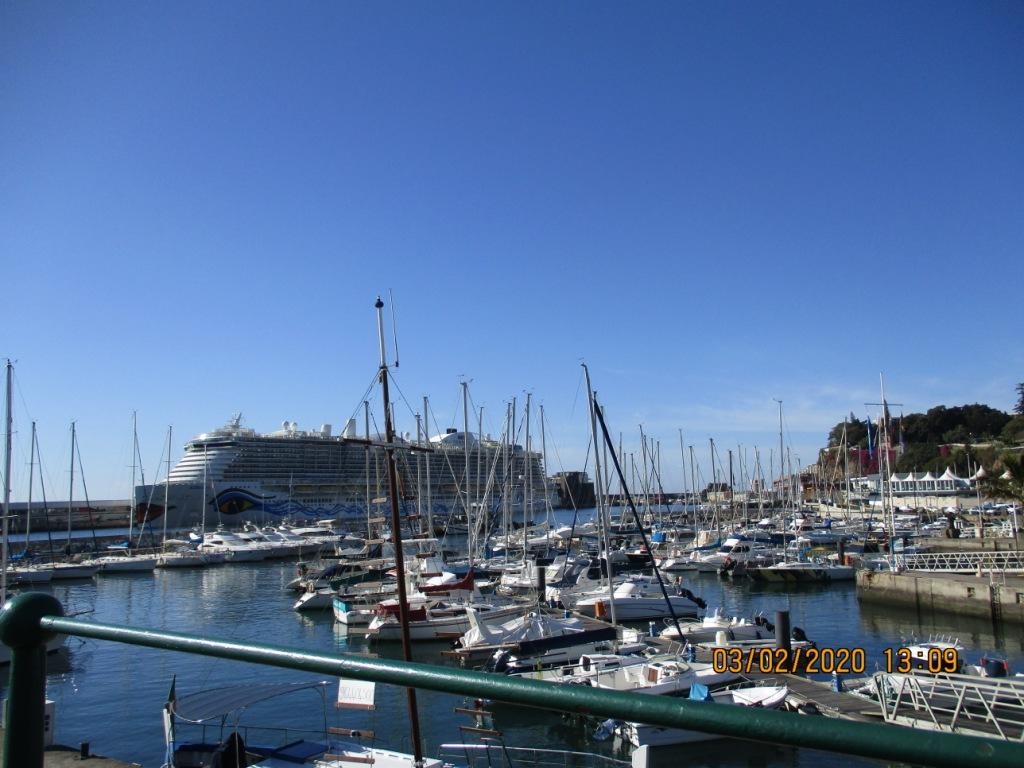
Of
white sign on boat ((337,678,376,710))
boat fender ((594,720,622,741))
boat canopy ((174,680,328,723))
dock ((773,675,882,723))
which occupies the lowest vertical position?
boat fender ((594,720,622,741))

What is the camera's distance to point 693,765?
15.1 metres

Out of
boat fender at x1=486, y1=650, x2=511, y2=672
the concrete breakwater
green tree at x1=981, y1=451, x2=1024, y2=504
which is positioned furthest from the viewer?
green tree at x1=981, y1=451, x2=1024, y2=504

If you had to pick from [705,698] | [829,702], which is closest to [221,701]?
[705,698]

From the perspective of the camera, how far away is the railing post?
186 centimetres

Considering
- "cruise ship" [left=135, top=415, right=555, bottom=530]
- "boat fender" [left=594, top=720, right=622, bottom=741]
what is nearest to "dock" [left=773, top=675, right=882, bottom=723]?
"boat fender" [left=594, top=720, right=622, bottom=741]

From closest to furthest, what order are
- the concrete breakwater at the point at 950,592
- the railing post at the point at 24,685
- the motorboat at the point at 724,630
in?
the railing post at the point at 24,685
the motorboat at the point at 724,630
the concrete breakwater at the point at 950,592

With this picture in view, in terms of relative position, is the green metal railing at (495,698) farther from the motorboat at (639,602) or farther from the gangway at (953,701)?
the motorboat at (639,602)

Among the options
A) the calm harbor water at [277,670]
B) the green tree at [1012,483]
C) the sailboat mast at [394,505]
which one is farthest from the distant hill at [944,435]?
the sailboat mast at [394,505]

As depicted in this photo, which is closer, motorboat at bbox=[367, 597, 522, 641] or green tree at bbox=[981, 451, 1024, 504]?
motorboat at bbox=[367, 597, 522, 641]

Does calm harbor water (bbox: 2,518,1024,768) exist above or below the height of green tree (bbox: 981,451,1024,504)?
below

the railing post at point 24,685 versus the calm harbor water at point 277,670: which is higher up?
the railing post at point 24,685

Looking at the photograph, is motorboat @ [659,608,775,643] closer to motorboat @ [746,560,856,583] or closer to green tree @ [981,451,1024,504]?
green tree @ [981,451,1024,504]

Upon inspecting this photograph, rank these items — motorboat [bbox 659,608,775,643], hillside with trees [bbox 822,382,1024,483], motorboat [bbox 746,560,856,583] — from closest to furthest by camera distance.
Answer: motorboat [bbox 659,608,775,643] < motorboat [bbox 746,560,856,583] < hillside with trees [bbox 822,382,1024,483]

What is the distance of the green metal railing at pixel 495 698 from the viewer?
1.23 m
